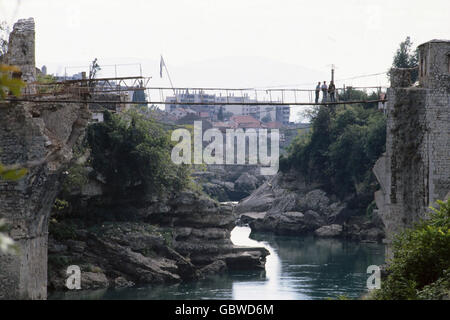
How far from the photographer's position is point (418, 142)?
19.3 metres

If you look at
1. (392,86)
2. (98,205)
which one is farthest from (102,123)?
(392,86)

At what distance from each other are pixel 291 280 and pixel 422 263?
760 inches

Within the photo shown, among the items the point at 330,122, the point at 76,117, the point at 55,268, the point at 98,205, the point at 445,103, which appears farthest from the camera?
the point at 330,122

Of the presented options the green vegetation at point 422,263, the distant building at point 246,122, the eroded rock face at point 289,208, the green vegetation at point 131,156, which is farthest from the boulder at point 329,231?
the distant building at point 246,122

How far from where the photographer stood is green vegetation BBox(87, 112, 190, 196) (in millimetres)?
Answer: 35344

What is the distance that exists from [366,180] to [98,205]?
74.7 ft

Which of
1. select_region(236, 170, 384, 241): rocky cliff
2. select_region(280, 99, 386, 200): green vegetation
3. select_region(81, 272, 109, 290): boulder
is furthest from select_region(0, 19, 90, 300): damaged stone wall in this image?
select_region(280, 99, 386, 200): green vegetation

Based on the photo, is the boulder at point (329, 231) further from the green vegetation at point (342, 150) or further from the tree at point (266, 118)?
the tree at point (266, 118)

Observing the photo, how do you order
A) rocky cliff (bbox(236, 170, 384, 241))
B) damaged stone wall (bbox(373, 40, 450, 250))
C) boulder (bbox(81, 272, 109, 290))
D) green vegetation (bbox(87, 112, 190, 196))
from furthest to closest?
rocky cliff (bbox(236, 170, 384, 241))
green vegetation (bbox(87, 112, 190, 196))
boulder (bbox(81, 272, 109, 290))
damaged stone wall (bbox(373, 40, 450, 250))

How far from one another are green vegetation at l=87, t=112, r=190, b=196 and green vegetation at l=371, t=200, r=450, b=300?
21485 millimetres

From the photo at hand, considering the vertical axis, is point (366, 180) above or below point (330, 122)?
below

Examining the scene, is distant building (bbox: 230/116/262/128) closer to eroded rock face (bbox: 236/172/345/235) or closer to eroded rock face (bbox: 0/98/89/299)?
eroded rock face (bbox: 236/172/345/235)

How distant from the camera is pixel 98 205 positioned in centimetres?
3541
